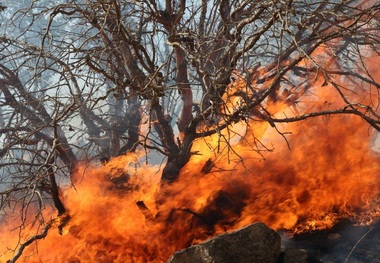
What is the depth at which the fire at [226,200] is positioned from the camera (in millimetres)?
6660

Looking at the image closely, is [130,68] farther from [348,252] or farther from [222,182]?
[348,252]

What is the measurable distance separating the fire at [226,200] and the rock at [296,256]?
737 millimetres

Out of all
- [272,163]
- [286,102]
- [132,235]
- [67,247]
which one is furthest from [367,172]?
[67,247]

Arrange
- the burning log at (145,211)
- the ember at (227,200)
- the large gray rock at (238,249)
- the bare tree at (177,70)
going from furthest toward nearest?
the burning log at (145,211) → the ember at (227,200) → the large gray rock at (238,249) → the bare tree at (177,70)

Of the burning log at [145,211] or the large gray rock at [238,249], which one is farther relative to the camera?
the burning log at [145,211]

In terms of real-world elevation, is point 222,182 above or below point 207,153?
below

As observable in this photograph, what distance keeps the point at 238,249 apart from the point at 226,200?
6.48 feet

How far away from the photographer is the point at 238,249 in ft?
17.6

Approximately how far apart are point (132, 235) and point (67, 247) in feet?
4.82

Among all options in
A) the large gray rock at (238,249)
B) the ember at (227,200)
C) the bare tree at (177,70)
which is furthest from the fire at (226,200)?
the large gray rock at (238,249)

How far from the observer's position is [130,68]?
721cm

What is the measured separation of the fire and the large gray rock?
107 cm

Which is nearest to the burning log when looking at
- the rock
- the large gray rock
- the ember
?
the ember

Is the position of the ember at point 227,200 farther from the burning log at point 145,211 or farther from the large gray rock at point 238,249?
the large gray rock at point 238,249
